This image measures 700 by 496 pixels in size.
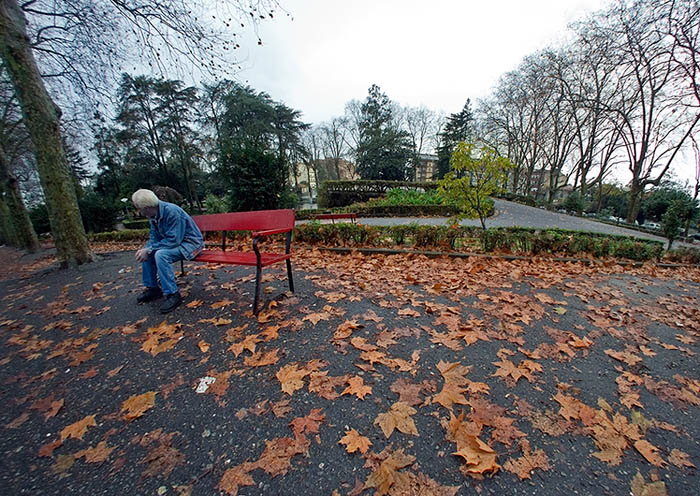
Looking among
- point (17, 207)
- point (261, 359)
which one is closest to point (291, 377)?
point (261, 359)

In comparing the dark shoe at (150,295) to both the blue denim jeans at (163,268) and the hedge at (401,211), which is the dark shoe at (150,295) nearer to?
the blue denim jeans at (163,268)

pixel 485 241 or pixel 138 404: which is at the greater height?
pixel 485 241

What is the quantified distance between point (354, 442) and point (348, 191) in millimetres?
20264

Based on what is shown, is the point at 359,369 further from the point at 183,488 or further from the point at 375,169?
the point at 375,169

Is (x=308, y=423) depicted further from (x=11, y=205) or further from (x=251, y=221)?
(x=11, y=205)

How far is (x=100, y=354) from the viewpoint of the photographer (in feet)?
7.45

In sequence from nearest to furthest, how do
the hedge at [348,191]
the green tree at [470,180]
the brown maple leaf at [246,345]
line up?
1. the brown maple leaf at [246,345]
2. the green tree at [470,180]
3. the hedge at [348,191]

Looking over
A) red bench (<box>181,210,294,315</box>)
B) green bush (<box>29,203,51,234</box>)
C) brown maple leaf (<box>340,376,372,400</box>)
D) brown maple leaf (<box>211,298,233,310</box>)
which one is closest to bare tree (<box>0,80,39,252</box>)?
green bush (<box>29,203,51,234</box>)

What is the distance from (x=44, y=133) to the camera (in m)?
4.57

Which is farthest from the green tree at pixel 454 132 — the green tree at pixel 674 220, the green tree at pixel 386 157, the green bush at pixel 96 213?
the green bush at pixel 96 213

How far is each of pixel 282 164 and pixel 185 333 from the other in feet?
29.6

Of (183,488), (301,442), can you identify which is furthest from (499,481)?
(183,488)

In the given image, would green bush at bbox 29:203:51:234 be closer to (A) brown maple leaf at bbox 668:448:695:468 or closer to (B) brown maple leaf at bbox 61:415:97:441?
(B) brown maple leaf at bbox 61:415:97:441

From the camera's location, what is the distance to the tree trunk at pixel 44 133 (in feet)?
14.2
